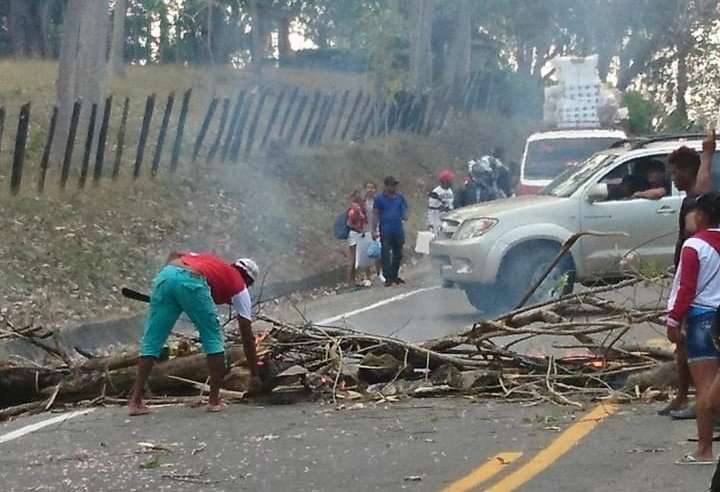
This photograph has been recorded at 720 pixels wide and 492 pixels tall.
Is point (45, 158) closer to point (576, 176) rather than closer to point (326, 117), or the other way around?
point (576, 176)

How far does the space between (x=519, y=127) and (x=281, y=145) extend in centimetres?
2117

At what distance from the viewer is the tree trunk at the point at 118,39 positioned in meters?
35.5

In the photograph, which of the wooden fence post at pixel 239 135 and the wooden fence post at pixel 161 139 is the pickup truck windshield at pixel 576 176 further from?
the wooden fence post at pixel 239 135

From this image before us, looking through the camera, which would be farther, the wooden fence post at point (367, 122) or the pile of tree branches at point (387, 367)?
the wooden fence post at point (367, 122)

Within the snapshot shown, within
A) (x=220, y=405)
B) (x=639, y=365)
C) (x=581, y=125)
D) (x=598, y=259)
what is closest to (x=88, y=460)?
(x=220, y=405)

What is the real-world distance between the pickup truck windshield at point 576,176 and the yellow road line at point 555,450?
6.75 m

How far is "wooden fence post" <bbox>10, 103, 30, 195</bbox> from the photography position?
19.2 meters

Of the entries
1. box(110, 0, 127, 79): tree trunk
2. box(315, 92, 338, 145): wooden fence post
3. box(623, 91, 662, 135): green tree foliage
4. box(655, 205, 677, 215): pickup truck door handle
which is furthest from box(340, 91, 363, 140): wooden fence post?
box(655, 205, 677, 215): pickup truck door handle

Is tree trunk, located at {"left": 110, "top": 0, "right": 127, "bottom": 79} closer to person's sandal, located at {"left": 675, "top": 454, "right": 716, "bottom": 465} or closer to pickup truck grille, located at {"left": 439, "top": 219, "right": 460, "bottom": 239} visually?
pickup truck grille, located at {"left": 439, "top": 219, "right": 460, "bottom": 239}

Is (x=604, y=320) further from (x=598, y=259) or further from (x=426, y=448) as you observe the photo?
(x=598, y=259)

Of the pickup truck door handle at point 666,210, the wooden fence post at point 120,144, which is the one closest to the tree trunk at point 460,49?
the wooden fence post at point 120,144

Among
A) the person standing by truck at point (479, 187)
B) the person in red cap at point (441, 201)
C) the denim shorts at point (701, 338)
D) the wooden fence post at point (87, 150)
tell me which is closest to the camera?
the denim shorts at point (701, 338)

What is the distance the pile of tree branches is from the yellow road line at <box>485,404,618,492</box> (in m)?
0.56

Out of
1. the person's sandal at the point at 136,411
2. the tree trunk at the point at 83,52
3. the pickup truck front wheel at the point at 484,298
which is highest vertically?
the tree trunk at the point at 83,52
